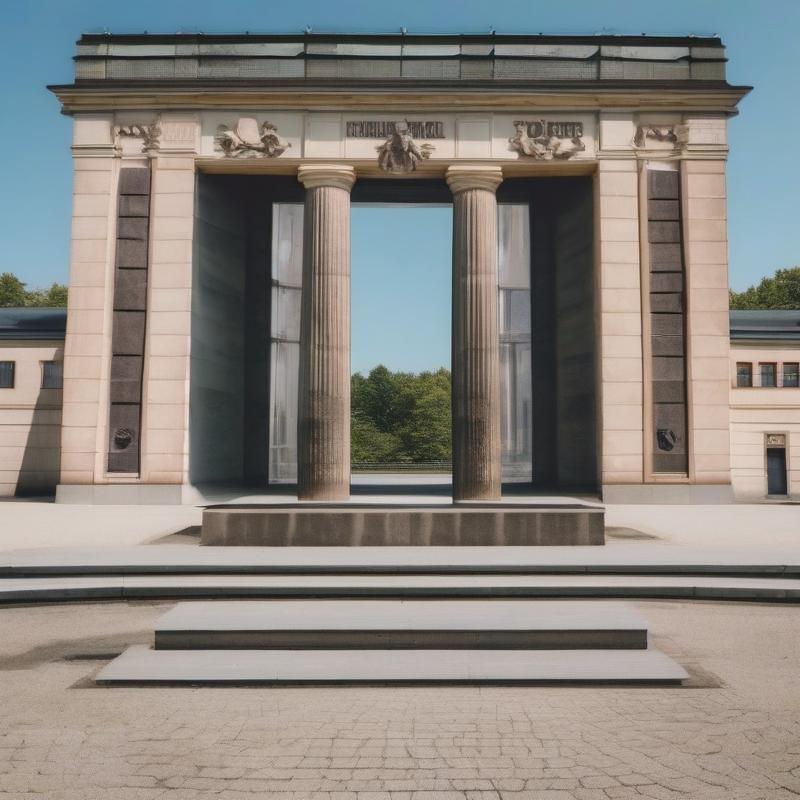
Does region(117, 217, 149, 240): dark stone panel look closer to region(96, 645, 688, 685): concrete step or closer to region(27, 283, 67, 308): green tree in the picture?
region(96, 645, 688, 685): concrete step

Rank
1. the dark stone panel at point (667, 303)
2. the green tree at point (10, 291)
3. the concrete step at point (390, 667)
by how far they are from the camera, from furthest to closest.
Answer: the green tree at point (10, 291) < the dark stone panel at point (667, 303) < the concrete step at point (390, 667)

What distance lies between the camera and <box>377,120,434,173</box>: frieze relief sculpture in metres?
33.7

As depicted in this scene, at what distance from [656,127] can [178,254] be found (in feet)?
72.1

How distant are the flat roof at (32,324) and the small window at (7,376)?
147cm

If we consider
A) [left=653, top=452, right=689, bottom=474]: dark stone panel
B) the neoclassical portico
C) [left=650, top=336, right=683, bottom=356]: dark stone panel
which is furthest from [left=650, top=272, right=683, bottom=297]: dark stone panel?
the neoclassical portico

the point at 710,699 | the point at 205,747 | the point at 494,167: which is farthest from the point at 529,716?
the point at 494,167

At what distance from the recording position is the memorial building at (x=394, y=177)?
109 feet

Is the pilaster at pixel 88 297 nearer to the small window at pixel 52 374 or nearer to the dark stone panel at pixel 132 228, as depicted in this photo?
the dark stone panel at pixel 132 228

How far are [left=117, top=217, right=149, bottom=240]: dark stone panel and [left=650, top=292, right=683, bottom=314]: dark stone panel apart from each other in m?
22.7

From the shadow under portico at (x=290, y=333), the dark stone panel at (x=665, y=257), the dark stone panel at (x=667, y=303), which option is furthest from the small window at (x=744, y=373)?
the shadow under portico at (x=290, y=333)

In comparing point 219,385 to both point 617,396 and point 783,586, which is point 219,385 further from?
point 783,586

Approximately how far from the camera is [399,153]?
3372cm

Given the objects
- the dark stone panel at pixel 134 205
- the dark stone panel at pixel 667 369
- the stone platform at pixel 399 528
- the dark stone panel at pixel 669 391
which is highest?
the dark stone panel at pixel 134 205

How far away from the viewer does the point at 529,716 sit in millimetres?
7902
